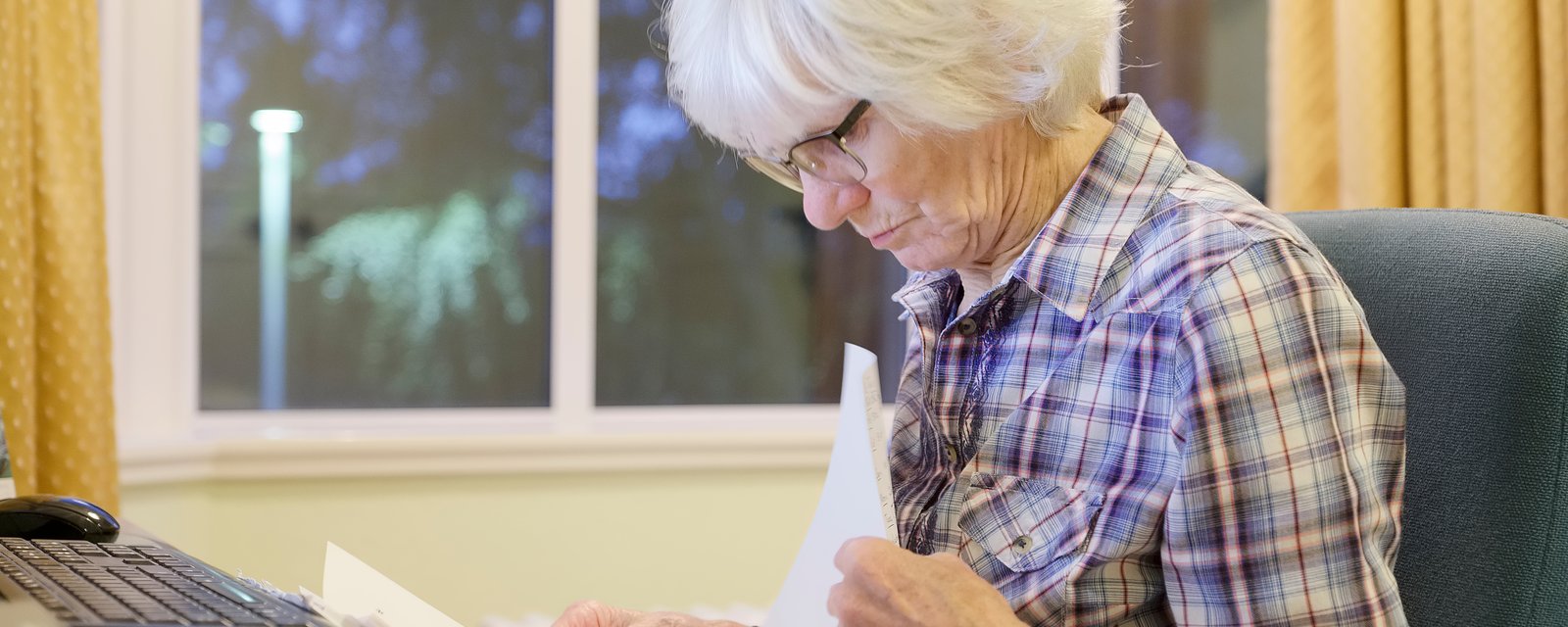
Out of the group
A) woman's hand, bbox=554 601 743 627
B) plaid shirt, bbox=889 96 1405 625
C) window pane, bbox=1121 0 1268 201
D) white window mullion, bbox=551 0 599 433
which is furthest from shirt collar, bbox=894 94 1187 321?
window pane, bbox=1121 0 1268 201

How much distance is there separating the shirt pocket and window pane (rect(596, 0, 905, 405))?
1.64 m

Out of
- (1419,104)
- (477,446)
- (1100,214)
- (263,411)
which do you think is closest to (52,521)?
(1100,214)

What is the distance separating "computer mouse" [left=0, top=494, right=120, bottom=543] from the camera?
3.12ft

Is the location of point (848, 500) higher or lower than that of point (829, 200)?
lower

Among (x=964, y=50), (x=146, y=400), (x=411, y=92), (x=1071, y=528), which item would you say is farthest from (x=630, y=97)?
(x=1071, y=528)

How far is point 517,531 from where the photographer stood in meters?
2.20

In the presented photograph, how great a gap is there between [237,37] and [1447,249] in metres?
1.99

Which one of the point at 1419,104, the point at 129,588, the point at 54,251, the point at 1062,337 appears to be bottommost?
the point at 129,588

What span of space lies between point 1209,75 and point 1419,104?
1.99ft

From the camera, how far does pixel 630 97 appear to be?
2490 millimetres

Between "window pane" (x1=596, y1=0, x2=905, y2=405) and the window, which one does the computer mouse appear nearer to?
the window

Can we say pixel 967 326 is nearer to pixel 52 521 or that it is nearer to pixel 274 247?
pixel 52 521

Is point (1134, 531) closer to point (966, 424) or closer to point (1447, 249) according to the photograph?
point (966, 424)

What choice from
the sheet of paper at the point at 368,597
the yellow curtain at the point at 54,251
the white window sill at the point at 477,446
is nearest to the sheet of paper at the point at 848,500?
the sheet of paper at the point at 368,597
